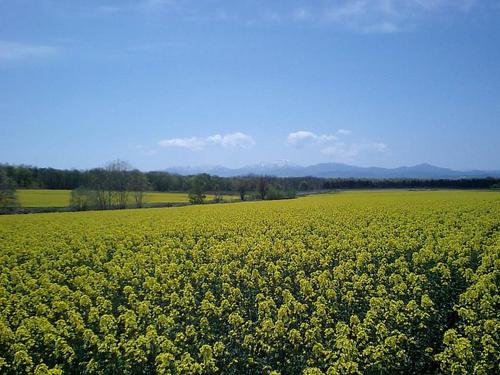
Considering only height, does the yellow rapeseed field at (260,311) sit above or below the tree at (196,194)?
below

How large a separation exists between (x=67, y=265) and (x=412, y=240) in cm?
1547

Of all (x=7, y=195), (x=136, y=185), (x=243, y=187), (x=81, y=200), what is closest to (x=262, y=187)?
(x=243, y=187)

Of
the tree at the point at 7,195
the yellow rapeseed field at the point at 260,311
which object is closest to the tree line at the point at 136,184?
the tree at the point at 7,195

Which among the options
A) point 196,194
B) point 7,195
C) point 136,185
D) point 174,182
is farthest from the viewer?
point 174,182

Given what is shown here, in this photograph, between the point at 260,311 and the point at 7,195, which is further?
the point at 7,195

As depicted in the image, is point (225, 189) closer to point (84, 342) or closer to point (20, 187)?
point (20, 187)

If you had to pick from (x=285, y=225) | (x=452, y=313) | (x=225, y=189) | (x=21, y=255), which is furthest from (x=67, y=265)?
(x=225, y=189)

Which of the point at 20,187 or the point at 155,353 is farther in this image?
the point at 20,187

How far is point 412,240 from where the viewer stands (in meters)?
17.6

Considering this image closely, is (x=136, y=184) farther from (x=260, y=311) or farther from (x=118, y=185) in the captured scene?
(x=260, y=311)

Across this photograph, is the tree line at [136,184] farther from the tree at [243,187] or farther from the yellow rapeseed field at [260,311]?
the yellow rapeseed field at [260,311]

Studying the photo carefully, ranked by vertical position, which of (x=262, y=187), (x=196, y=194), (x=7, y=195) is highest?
(x=262, y=187)

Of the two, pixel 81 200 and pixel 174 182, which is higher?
pixel 174 182

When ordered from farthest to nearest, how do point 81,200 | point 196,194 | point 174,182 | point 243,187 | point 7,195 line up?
point 174,182, point 243,187, point 196,194, point 81,200, point 7,195
